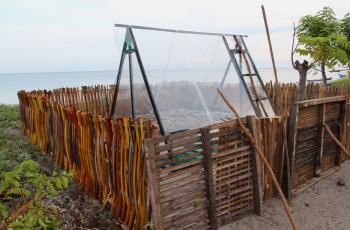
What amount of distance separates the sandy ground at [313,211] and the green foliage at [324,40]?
4325 millimetres

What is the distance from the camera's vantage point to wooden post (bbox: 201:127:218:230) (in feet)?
12.3

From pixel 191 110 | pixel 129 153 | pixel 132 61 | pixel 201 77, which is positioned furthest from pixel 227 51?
pixel 129 153

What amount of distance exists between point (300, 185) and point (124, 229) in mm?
3092

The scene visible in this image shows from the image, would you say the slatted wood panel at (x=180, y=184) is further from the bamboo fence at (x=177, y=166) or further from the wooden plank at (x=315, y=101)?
the wooden plank at (x=315, y=101)

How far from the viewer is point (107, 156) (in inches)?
168

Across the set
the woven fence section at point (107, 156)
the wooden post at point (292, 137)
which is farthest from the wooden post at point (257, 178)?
the woven fence section at point (107, 156)

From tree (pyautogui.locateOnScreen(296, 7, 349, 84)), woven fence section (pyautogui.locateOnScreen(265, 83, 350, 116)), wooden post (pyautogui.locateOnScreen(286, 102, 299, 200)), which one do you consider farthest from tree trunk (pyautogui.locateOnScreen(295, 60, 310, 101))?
wooden post (pyautogui.locateOnScreen(286, 102, 299, 200))

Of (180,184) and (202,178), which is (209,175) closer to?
(202,178)

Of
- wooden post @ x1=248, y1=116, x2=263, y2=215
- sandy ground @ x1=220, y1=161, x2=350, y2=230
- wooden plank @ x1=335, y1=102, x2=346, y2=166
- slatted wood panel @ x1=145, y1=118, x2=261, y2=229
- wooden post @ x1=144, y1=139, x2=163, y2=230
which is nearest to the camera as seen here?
wooden post @ x1=144, y1=139, x2=163, y2=230

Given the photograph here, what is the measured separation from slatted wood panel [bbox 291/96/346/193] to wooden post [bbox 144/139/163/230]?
8.34ft

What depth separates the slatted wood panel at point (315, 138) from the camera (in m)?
5.02

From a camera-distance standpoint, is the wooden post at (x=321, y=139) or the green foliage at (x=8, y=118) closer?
the wooden post at (x=321, y=139)

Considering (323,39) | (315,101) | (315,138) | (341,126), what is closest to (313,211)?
(315,138)

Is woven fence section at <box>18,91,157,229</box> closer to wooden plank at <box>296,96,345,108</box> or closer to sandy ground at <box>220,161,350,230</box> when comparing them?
sandy ground at <box>220,161,350,230</box>
